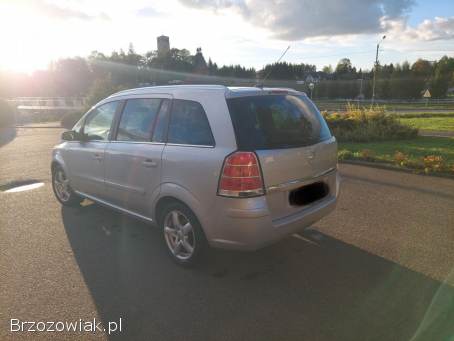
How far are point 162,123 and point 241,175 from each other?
120cm

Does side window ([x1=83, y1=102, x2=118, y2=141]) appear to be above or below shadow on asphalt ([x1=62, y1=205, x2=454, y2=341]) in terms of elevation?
above

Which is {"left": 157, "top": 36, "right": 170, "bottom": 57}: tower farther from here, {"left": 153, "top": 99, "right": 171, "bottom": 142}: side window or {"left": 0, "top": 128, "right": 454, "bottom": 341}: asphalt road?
{"left": 153, "top": 99, "right": 171, "bottom": 142}: side window

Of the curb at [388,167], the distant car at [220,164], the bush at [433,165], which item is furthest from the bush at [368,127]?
the distant car at [220,164]

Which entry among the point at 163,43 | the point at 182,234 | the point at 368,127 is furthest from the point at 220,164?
the point at 163,43

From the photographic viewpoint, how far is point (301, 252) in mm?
3965

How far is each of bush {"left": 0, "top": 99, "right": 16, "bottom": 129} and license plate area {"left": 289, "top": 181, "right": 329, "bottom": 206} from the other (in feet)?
75.9

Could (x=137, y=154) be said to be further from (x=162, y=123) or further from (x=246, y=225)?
(x=246, y=225)

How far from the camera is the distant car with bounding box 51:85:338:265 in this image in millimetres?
3047

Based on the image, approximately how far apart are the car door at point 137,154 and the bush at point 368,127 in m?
8.69

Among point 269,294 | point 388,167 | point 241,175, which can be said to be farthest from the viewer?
point 388,167

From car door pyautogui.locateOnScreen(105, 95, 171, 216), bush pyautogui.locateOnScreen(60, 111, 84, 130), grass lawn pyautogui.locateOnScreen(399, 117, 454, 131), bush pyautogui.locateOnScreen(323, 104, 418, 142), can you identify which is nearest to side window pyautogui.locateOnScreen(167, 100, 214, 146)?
car door pyautogui.locateOnScreen(105, 95, 171, 216)

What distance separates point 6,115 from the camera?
22.1m

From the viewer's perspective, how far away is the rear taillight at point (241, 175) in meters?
3.00

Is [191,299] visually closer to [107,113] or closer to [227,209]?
[227,209]
